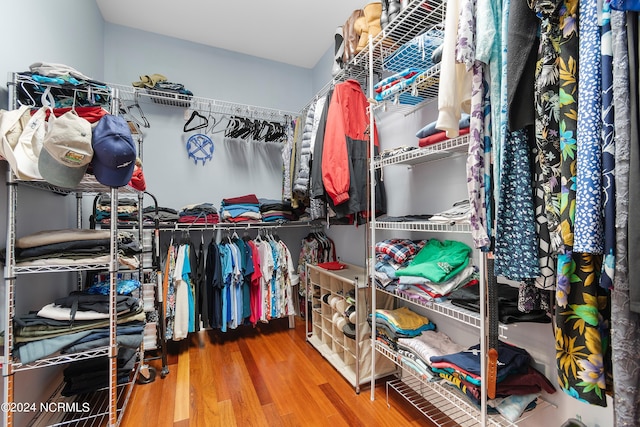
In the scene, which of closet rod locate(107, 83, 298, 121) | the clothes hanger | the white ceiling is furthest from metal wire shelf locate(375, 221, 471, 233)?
the clothes hanger

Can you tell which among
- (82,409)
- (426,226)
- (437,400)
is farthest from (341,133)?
(82,409)

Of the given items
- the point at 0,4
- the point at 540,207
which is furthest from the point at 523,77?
the point at 0,4

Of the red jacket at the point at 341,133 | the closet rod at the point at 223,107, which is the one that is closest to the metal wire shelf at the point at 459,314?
the red jacket at the point at 341,133

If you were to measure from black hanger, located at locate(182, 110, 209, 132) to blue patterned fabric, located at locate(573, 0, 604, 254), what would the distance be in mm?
2878

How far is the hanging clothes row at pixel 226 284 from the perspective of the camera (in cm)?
243

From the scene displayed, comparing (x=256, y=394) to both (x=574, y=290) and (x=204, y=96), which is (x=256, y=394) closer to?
(x=574, y=290)

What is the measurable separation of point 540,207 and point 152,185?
10.0 ft

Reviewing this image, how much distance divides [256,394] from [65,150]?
1.69 metres

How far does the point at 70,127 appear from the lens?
1198mm

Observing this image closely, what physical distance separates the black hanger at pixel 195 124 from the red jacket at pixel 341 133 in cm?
148

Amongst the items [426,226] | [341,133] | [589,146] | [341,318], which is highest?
[341,133]

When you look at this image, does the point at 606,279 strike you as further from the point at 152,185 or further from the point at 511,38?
the point at 152,185

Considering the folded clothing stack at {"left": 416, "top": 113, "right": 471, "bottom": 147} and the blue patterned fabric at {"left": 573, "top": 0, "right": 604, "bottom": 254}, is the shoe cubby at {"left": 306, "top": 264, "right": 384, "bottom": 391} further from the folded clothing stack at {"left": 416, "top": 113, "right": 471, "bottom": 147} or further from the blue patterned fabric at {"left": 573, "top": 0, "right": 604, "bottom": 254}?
the blue patterned fabric at {"left": 573, "top": 0, "right": 604, "bottom": 254}

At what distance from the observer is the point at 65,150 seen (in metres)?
1.18
